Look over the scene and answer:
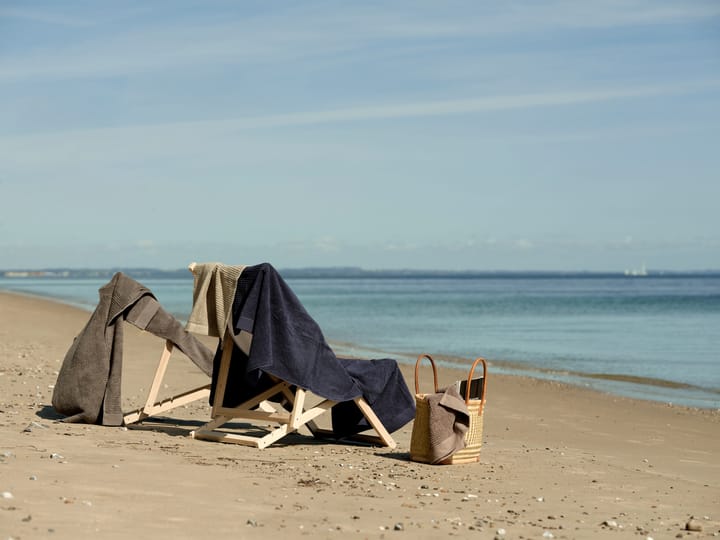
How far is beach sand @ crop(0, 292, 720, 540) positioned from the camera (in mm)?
4980

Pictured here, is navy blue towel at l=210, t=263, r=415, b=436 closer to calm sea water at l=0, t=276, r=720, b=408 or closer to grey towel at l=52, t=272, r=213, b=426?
grey towel at l=52, t=272, r=213, b=426

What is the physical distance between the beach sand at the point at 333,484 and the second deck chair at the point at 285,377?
25 centimetres

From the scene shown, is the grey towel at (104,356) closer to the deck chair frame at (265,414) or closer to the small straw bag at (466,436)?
the deck chair frame at (265,414)

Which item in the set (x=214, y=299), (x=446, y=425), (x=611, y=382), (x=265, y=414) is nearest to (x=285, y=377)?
(x=265, y=414)

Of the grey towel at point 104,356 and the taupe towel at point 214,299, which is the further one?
the grey towel at point 104,356

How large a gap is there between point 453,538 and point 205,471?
200cm

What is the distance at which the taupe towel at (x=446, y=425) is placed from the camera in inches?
284

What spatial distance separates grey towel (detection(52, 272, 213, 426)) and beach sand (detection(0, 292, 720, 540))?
24 centimetres

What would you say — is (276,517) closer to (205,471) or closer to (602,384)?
(205,471)

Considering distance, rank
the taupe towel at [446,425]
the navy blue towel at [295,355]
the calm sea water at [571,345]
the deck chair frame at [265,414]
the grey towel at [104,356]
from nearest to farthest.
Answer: the taupe towel at [446,425]
the navy blue towel at [295,355]
the deck chair frame at [265,414]
the grey towel at [104,356]
the calm sea water at [571,345]

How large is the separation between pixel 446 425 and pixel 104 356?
306 cm

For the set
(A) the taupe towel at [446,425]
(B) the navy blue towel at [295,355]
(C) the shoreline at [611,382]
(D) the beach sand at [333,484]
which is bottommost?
(C) the shoreline at [611,382]

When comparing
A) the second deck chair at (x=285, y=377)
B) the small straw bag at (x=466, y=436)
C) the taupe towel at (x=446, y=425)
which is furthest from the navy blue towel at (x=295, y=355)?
the taupe towel at (x=446, y=425)

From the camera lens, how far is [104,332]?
8406 millimetres
